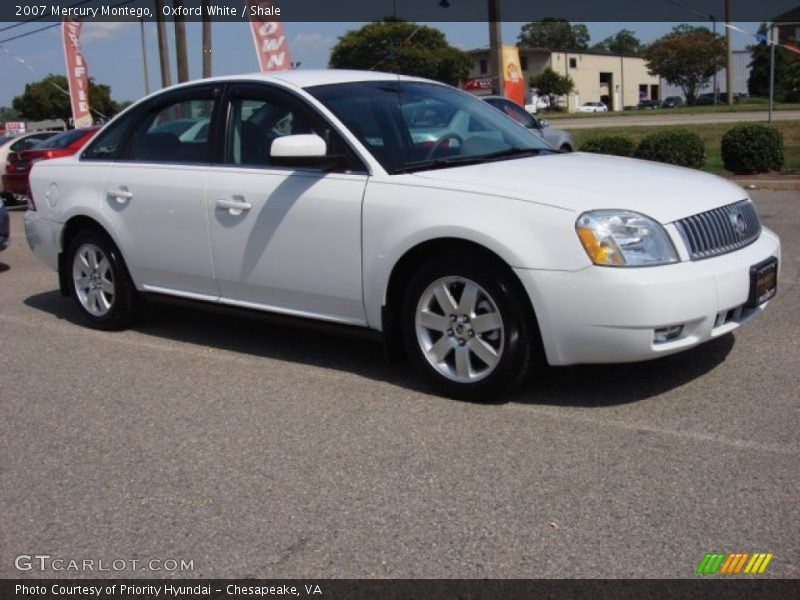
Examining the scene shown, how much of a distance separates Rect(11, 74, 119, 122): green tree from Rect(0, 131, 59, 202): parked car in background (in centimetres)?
6978

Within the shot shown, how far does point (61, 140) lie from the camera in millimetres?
16734

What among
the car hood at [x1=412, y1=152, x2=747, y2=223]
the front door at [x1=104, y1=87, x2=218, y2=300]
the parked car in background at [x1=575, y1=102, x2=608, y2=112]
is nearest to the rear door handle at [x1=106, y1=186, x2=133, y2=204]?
the front door at [x1=104, y1=87, x2=218, y2=300]

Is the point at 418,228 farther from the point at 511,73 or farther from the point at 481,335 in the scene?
the point at 511,73

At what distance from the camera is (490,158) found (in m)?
5.26

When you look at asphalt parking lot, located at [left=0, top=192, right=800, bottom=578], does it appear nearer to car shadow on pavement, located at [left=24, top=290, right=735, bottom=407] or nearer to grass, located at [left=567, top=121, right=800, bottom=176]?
car shadow on pavement, located at [left=24, top=290, right=735, bottom=407]

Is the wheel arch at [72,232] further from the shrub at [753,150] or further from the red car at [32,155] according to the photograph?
the shrub at [753,150]

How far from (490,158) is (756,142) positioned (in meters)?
11.2

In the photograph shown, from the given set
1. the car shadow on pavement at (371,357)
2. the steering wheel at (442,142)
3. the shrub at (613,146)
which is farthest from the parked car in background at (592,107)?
the steering wheel at (442,142)

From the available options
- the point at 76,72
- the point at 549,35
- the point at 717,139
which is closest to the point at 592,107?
the point at 549,35

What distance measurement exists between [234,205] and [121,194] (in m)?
1.13

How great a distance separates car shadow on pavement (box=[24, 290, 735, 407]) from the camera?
4.83 metres
